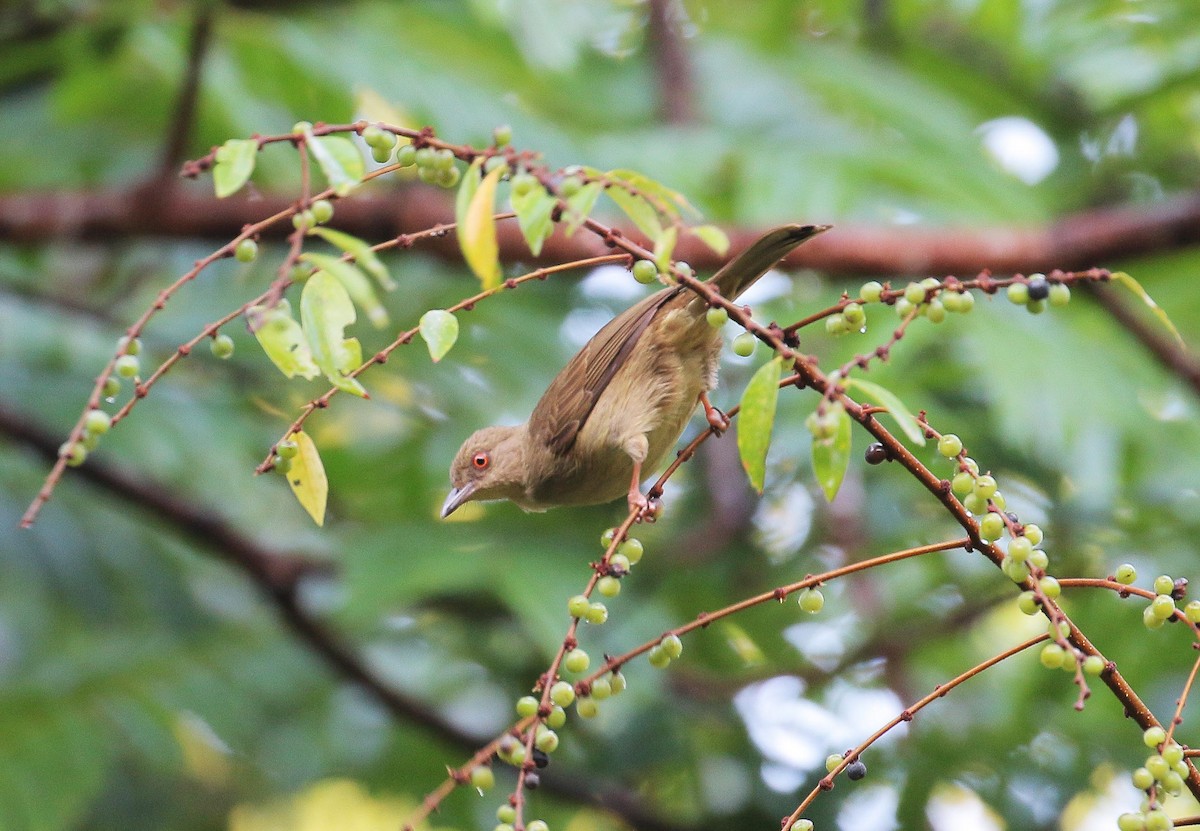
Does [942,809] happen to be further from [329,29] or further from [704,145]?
[329,29]

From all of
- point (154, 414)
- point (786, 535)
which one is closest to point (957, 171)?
point (786, 535)

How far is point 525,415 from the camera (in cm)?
669

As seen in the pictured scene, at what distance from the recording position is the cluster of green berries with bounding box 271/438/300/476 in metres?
2.34

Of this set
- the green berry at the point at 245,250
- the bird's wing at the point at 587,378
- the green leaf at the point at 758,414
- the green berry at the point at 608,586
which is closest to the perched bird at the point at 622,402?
the bird's wing at the point at 587,378

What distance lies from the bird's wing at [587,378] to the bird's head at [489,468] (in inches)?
9.0

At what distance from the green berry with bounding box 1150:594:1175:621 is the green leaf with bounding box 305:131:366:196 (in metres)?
1.49

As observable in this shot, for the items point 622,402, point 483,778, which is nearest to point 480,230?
point 483,778

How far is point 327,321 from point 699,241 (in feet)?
12.2

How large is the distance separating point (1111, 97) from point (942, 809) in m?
3.87

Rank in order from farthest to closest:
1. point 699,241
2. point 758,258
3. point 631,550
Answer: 1. point 699,241
2. point 758,258
3. point 631,550

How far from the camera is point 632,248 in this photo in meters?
2.18

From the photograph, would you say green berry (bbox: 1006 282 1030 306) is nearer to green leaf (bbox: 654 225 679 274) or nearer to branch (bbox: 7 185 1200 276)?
green leaf (bbox: 654 225 679 274)

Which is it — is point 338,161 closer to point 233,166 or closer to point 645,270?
point 233,166

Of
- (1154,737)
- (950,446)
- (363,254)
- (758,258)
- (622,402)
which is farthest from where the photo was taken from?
(622,402)
